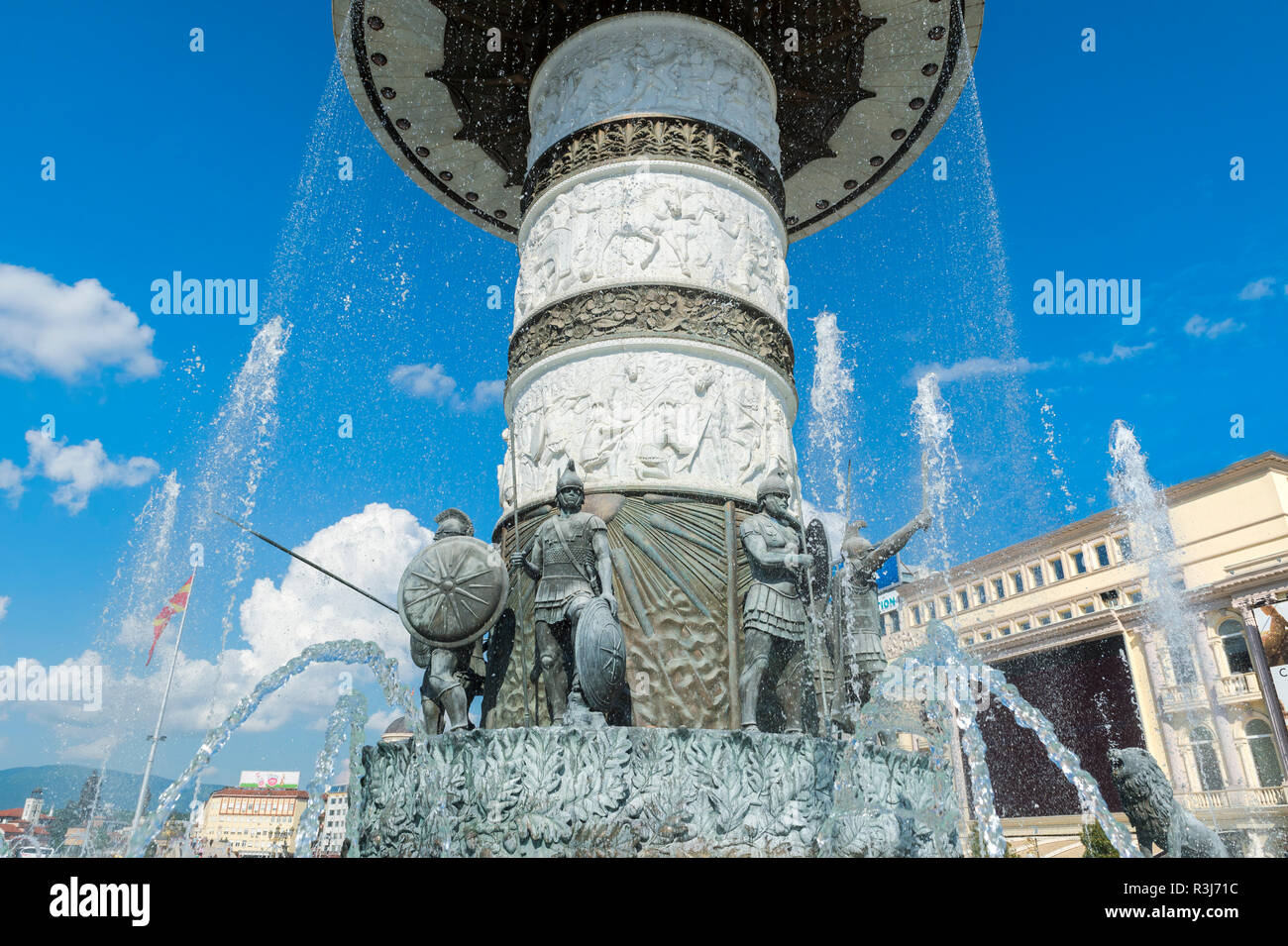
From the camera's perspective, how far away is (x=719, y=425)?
27.5ft

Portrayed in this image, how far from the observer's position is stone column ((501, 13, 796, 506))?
27.2ft

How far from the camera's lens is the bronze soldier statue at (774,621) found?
702 centimetres

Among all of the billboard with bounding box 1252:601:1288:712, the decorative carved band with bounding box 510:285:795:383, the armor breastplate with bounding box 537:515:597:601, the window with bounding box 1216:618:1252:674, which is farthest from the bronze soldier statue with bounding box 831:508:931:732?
the window with bounding box 1216:618:1252:674

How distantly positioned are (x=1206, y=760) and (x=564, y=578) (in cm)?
2853

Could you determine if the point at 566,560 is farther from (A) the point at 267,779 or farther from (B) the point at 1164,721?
(A) the point at 267,779

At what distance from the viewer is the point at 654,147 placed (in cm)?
931

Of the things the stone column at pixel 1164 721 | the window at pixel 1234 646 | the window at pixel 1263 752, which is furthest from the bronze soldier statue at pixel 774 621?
the window at pixel 1234 646

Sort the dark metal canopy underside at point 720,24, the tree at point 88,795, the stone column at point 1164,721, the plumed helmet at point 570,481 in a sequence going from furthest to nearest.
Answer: the stone column at point 1164,721 → the tree at point 88,795 → the dark metal canopy underside at point 720,24 → the plumed helmet at point 570,481

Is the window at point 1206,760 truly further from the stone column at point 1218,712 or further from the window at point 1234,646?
the window at point 1234,646

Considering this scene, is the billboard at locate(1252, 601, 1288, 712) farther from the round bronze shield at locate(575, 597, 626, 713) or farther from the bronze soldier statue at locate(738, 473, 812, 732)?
the round bronze shield at locate(575, 597, 626, 713)

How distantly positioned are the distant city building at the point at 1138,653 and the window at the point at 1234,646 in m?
0.04
